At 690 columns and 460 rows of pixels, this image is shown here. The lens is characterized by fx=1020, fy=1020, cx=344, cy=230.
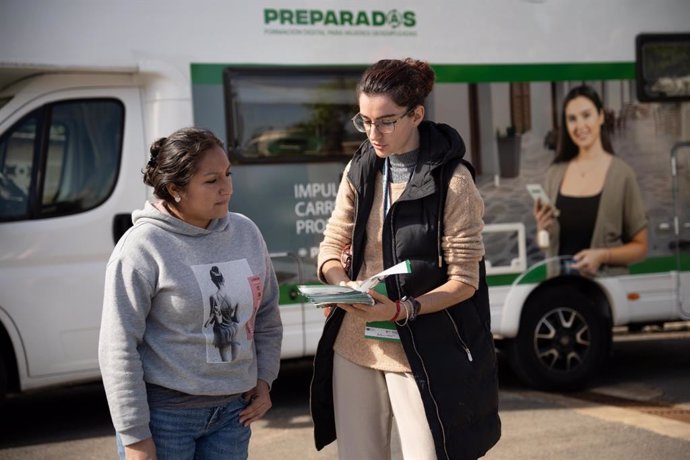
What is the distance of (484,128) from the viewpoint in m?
7.02

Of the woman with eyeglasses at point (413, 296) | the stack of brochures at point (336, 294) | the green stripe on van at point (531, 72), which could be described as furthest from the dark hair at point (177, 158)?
the green stripe on van at point (531, 72)

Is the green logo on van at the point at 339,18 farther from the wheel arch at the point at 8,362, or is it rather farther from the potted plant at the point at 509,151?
the wheel arch at the point at 8,362

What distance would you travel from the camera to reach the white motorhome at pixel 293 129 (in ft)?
20.6

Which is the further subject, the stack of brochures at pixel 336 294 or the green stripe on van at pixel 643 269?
the green stripe on van at pixel 643 269

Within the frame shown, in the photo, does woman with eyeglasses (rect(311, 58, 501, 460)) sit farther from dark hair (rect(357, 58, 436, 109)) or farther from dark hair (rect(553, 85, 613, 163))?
dark hair (rect(553, 85, 613, 163))

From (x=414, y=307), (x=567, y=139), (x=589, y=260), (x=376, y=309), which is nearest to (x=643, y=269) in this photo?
(x=589, y=260)

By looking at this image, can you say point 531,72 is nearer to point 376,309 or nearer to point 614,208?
point 614,208

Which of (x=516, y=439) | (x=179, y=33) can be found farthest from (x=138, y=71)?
(x=516, y=439)

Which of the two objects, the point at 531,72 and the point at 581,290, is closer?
the point at 531,72

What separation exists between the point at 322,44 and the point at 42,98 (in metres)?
1.82

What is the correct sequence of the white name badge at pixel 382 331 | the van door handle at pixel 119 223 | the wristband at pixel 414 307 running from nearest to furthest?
the wristband at pixel 414 307, the white name badge at pixel 382 331, the van door handle at pixel 119 223

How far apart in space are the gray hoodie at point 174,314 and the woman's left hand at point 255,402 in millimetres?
72

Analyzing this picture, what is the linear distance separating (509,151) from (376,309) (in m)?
4.19

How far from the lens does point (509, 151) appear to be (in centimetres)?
706
